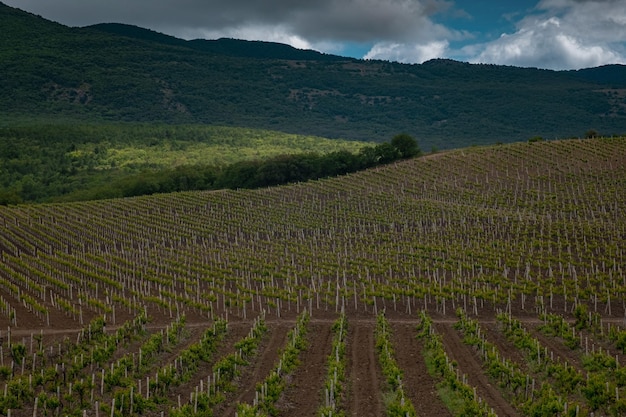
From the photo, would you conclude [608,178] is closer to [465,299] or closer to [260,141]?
[465,299]

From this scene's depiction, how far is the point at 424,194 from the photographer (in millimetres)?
65500

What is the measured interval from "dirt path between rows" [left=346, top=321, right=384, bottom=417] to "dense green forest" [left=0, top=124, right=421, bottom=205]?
5940 cm

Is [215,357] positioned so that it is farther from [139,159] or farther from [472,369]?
[139,159]

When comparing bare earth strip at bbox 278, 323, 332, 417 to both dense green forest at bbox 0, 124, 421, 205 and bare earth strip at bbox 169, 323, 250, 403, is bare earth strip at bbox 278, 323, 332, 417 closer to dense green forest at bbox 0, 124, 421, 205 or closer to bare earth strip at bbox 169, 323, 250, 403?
bare earth strip at bbox 169, 323, 250, 403

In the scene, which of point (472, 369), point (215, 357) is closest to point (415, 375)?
point (472, 369)

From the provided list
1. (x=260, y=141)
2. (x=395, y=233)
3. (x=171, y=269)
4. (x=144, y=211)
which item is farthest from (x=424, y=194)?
(x=260, y=141)

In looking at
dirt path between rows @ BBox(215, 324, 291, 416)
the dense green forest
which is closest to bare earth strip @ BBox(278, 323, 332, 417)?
dirt path between rows @ BBox(215, 324, 291, 416)

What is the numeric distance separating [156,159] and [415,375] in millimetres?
104388

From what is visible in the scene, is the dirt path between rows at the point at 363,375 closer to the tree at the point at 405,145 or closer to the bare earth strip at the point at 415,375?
the bare earth strip at the point at 415,375

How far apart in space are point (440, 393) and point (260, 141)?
130 meters

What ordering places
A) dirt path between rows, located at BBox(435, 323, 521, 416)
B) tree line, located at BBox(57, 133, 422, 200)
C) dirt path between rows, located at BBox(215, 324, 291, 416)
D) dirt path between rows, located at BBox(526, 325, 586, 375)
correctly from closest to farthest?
dirt path between rows, located at BBox(435, 323, 521, 416)
dirt path between rows, located at BBox(215, 324, 291, 416)
dirt path between rows, located at BBox(526, 325, 586, 375)
tree line, located at BBox(57, 133, 422, 200)

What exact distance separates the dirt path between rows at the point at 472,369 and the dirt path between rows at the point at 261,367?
19.4ft

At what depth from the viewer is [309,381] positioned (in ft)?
65.8

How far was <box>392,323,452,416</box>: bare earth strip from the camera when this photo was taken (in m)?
17.8
